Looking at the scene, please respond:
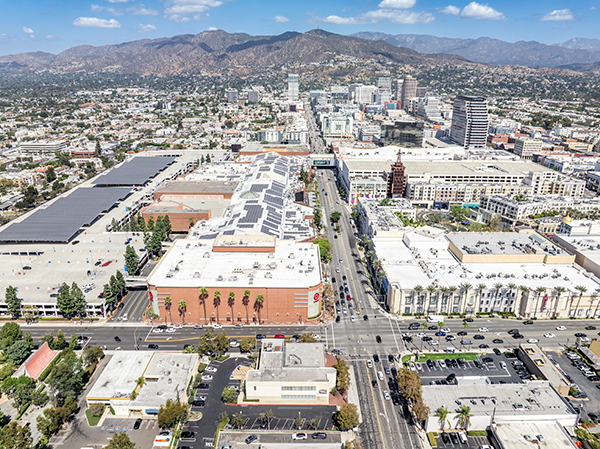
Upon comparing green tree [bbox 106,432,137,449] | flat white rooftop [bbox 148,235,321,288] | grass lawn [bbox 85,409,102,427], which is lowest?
grass lawn [bbox 85,409,102,427]

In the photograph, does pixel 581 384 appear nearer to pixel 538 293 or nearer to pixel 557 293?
pixel 538 293

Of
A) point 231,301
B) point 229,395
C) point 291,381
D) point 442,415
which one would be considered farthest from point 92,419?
point 442,415

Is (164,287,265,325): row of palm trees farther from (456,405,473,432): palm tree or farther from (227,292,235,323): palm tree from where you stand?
(456,405,473,432): palm tree

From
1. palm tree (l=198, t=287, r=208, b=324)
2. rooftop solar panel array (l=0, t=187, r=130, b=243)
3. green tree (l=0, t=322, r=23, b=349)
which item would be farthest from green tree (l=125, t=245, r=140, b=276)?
rooftop solar panel array (l=0, t=187, r=130, b=243)

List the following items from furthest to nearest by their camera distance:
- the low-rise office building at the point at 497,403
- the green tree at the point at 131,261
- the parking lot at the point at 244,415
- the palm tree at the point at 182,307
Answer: the green tree at the point at 131,261
the palm tree at the point at 182,307
the parking lot at the point at 244,415
the low-rise office building at the point at 497,403

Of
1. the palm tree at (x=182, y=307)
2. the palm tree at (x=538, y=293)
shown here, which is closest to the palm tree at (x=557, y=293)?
the palm tree at (x=538, y=293)

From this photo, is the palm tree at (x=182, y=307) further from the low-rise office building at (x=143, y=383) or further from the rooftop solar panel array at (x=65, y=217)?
the rooftop solar panel array at (x=65, y=217)

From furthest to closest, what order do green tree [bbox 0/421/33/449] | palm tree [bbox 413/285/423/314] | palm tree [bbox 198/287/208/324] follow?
palm tree [bbox 413/285/423/314], palm tree [bbox 198/287/208/324], green tree [bbox 0/421/33/449]
